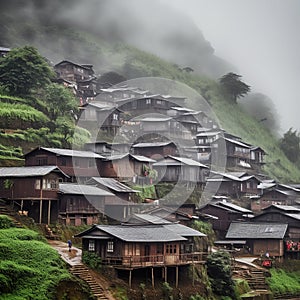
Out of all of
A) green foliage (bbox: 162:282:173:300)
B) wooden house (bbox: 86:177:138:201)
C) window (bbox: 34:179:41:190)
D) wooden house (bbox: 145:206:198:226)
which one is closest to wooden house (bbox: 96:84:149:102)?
wooden house (bbox: 86:177:138:201)

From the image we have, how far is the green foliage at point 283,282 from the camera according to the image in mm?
58844

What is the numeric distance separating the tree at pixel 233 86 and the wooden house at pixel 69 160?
79.4 metres

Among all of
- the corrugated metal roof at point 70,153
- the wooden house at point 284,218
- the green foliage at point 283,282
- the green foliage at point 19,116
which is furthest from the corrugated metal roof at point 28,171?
the wooden house at point 284,218

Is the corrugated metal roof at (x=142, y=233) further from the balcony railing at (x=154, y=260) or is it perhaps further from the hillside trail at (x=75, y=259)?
the hillside trail at (x=75, y=259)

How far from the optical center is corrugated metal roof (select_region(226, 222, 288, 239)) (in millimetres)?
66875

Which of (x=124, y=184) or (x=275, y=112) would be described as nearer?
(x=124, y=184)

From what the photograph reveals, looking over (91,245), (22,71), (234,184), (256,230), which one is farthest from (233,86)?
(91,245)

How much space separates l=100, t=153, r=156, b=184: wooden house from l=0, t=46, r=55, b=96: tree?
18280 mm

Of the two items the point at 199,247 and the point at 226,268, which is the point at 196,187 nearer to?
the point at 199,247

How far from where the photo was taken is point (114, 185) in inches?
2534

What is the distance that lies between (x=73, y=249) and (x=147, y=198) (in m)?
20.0

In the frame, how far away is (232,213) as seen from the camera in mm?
72938

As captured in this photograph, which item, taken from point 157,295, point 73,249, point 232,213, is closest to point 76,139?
point 232,213

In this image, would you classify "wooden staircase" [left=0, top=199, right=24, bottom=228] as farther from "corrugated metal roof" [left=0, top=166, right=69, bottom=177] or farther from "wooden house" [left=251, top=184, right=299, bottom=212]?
"wooden house" [left=251, top=184, right=299, bottom=212]
